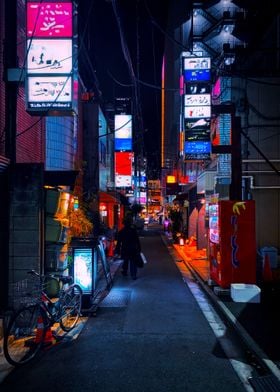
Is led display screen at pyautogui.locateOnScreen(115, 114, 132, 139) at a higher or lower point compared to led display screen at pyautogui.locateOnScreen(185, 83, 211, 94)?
higher

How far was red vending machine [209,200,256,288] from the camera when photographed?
34.7ft

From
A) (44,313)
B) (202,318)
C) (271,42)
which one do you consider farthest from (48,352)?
(271,42)

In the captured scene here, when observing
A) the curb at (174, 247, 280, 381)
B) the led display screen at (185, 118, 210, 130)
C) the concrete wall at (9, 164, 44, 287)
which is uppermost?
the led display screen at (185, 118, 210, 130)

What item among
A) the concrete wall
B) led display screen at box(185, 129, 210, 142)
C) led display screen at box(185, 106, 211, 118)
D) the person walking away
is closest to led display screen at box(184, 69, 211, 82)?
led display screen at box(185, 106, 211, 118)

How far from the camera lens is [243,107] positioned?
16.1 meters

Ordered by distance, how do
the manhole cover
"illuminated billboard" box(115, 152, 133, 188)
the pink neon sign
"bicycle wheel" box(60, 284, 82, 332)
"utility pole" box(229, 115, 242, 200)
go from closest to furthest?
"bicycle wheel" box(60, 284, 82, 332)
the pink neon sign
the manhole cover
"utility pole" box(229, 115, 242, 200)
"illuminated billboard" box(115, 152, 133, 188)

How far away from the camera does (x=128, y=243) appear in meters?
14.3

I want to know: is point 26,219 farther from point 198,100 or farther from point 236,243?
point 198,100

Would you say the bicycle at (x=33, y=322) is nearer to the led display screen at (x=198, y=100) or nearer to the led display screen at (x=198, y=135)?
the led display screen at (x=198, y=135)

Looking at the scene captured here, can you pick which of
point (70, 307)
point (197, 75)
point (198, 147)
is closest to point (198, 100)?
point (197, 75)

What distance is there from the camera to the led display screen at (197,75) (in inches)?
645

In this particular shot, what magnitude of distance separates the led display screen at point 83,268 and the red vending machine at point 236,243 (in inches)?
136

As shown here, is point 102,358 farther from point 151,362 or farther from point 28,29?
point 28,29

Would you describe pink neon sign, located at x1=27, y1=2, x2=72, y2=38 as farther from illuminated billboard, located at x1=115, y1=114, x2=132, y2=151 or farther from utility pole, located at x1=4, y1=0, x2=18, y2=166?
illuminated billboard, located at x1=115, y1=114, x2=132, y2=151
